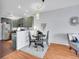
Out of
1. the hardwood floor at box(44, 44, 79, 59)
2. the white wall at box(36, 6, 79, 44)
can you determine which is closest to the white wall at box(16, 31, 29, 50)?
the hardwood floor at box(44, 44, 79, 59)

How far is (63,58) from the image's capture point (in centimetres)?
402

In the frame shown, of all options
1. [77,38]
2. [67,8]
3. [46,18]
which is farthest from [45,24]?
[77,38]

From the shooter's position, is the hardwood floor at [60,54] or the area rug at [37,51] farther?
the area rug at [37,51]

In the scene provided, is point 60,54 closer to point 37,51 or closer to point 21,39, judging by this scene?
point 37,51

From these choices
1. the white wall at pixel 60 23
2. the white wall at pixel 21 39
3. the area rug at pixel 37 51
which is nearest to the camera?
the area rug at pixel 37 51

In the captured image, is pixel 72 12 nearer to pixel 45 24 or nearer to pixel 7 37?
pixel 45 24

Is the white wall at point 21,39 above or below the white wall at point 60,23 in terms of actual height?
below

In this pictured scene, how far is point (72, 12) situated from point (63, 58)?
3.67 metres

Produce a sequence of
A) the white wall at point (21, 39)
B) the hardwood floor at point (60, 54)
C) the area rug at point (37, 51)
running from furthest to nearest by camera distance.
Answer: the white wall at point (21, 39) < the area rug at point (37, 51) < the hardwood floor at point (60, 54)

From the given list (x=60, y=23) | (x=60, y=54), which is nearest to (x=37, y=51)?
(x=60, y=54)

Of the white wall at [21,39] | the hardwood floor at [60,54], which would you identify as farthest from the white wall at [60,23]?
the white wall at [21,39]

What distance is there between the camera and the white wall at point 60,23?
21.3 feet

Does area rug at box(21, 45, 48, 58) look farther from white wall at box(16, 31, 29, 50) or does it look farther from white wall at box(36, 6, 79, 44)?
white wall at box(36, 6, 79, 44)

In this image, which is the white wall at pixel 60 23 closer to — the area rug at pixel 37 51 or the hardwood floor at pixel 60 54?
the hardwood floor at pixel 60 54
